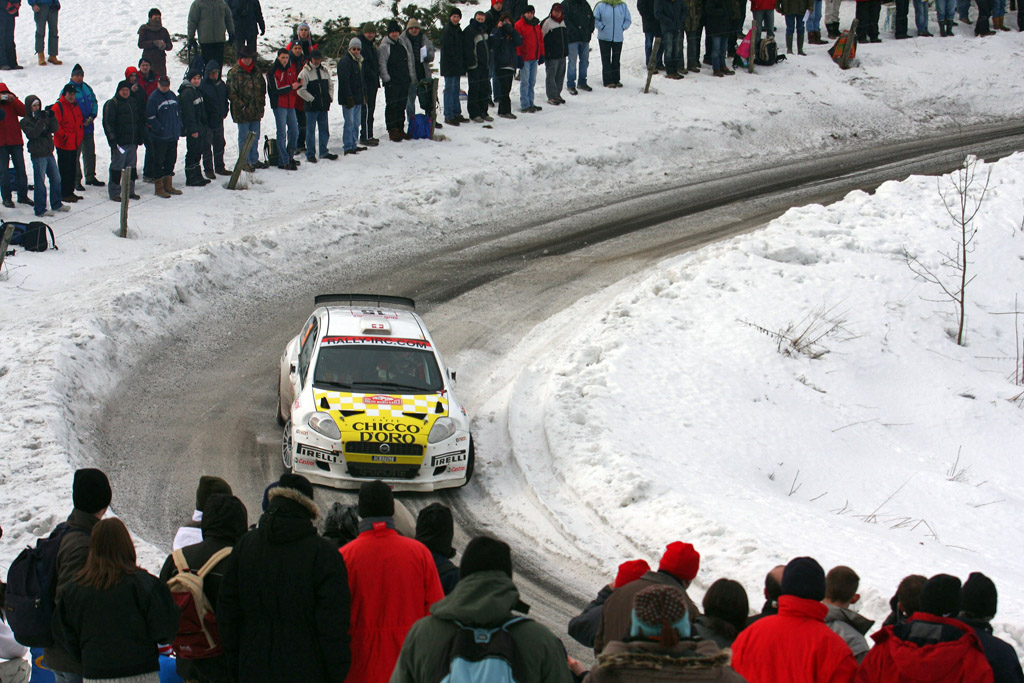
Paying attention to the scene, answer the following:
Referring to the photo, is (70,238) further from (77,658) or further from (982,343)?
(982,343)

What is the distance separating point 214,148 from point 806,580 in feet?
53.0

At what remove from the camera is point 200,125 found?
1800 centimetres

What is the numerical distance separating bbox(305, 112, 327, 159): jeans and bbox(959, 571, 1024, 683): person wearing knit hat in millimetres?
16476

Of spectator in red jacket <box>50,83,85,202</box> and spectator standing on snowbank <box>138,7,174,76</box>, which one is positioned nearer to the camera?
spectator in red jacket <box>50,83,85,202</box>

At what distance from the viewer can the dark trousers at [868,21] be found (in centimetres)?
2833

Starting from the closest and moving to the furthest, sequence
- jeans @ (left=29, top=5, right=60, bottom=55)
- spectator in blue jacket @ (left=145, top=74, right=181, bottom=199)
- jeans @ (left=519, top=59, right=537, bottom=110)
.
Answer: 1. spectator in blue jacket @ (left=145, top=74, right=181, bottom=199)
2. jeans @ (left=29, top=5, right=60, bottom=55)
3. jeans @ (left=519, top=59, right=537, bottom=110)

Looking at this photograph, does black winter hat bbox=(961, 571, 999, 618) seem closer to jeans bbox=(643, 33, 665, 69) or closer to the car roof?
the car roof

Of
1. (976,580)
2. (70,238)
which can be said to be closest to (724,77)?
(70,238)

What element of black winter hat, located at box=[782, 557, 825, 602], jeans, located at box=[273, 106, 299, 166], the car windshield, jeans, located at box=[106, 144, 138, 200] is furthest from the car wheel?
jeans, located at box=[273, 106, 299, 166]

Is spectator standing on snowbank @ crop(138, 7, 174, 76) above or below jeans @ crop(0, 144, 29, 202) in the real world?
above

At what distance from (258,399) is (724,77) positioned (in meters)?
17.1

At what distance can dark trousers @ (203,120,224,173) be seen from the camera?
1845 cm

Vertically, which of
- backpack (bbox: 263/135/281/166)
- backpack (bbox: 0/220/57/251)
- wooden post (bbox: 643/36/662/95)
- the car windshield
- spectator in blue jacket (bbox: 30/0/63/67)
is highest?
spectator in blue jacket (bbox: 30/0/63/67)

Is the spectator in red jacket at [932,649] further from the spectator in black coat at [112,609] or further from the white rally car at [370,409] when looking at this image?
the white rally car at [370,409]
